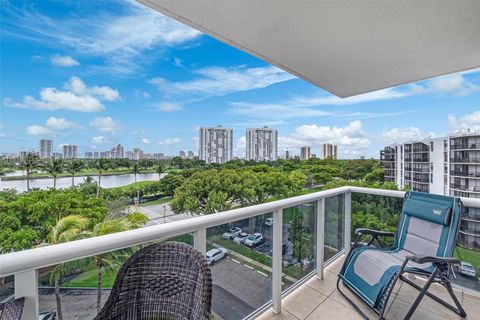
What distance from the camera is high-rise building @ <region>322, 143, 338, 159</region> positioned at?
14.5 m

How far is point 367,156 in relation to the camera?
11.4 m

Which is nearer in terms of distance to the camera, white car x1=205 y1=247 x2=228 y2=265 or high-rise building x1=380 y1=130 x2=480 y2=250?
white car x1=205 y1=247 x2=228 y2=265

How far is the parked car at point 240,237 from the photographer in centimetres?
198

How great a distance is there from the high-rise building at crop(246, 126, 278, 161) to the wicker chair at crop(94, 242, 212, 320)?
1478cm

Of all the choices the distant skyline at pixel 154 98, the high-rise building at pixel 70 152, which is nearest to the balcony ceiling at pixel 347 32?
the distant skyline at pixel 154 98

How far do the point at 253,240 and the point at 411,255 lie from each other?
1573 mm

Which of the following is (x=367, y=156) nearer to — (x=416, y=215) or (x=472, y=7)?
(x=416, y=215)

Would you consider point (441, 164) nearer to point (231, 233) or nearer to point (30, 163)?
point (231, 233)

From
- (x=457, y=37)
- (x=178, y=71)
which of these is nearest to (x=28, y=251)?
(x=457, y=37)

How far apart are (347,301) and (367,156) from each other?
1046cm

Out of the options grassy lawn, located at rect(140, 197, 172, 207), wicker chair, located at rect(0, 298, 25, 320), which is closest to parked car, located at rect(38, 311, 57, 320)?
wicker chair, located at rect(0, 298, 25, 320)

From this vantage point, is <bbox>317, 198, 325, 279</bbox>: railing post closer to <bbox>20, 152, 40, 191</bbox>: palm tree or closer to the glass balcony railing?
the glass balcony railing

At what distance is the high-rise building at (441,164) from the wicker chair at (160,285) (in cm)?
526

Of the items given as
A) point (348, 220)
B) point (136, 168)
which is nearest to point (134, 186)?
point (136, 168)
